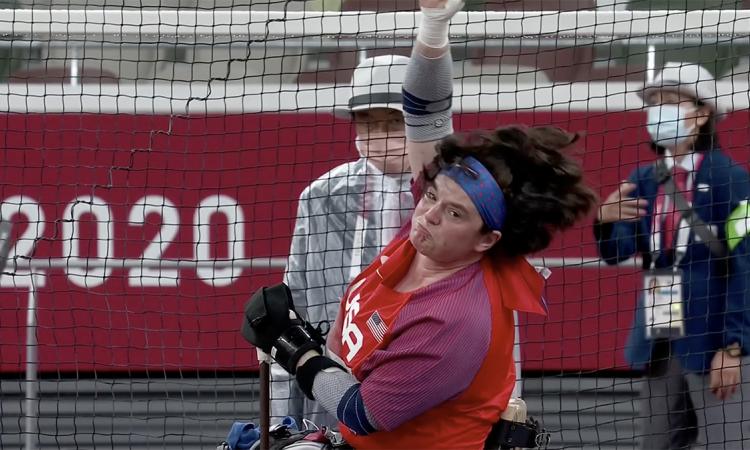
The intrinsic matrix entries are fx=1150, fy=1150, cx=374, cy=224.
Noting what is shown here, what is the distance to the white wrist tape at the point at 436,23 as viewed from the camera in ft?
7.88

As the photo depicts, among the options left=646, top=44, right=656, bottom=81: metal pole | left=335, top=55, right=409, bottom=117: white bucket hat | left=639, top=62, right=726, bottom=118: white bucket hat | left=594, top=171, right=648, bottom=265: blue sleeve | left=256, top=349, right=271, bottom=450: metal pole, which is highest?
left=646, top=44, right=656, bottom=81: metal pole

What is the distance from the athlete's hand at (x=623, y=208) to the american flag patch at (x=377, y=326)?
1.79 m

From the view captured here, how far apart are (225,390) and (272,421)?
217cm

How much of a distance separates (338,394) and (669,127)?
2.19m

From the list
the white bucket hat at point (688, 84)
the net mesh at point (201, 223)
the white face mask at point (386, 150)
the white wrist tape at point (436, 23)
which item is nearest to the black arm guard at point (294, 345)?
the white wrist tape at point (436, 23)

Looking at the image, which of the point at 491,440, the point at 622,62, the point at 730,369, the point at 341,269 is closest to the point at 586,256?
the point at 622,62

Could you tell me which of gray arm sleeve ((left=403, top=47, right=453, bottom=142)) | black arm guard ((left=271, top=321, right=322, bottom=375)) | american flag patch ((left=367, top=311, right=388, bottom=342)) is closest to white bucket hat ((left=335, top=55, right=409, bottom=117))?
gray arm sleeve ((left=403, top=47, right=453, bottom=142))

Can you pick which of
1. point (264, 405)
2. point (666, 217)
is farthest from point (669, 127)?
point (264, 405)

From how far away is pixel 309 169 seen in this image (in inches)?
229

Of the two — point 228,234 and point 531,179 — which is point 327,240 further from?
point 228,234

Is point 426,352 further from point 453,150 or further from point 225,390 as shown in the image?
point 225,390

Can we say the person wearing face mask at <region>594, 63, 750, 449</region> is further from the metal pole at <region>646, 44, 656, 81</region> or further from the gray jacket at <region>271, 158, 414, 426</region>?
the gray jacket at <region>271, 158, 414, 426</region>

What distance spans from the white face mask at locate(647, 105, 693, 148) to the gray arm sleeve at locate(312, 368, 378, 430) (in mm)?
2046

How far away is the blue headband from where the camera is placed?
2287 millimetres
